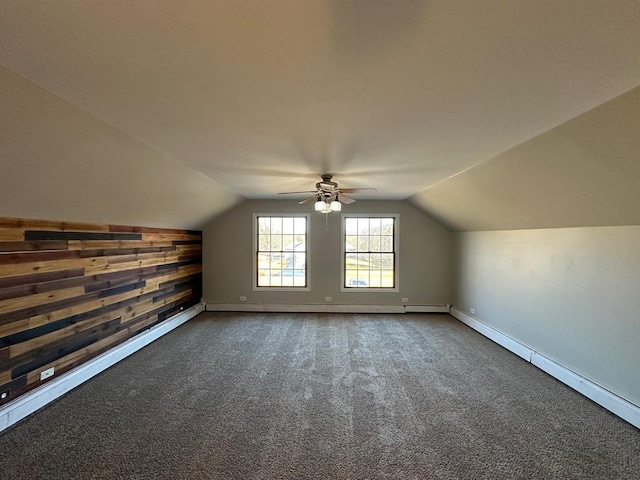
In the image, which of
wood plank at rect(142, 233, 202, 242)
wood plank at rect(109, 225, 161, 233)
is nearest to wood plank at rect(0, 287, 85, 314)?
wood plank at rect(109, 225, 161, 233)

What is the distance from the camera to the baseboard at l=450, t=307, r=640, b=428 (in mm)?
2853

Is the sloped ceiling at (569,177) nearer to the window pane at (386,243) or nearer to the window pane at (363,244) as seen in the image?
the window pane at (386,243)

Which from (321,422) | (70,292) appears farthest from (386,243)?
(70,292)

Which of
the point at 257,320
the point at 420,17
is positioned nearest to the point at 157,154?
the point at 420,17

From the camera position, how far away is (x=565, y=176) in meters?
2.79

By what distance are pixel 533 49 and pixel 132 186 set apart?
374 centimetres

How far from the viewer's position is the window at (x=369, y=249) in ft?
22.4

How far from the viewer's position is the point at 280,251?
6.89 m

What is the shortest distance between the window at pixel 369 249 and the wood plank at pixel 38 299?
4764 millimetres

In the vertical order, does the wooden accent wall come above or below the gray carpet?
above

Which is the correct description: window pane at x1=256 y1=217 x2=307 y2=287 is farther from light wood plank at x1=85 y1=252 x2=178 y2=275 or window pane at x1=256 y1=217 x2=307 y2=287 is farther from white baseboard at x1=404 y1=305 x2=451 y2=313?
white baseboard at x1=404 y1=305 x2=451 y2=313

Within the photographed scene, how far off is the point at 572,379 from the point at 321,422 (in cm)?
292

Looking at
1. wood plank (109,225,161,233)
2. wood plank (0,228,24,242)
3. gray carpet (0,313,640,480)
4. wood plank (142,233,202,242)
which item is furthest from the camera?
wood plank (142,233,202,242)

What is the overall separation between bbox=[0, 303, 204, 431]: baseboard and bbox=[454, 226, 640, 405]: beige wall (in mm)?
5605
